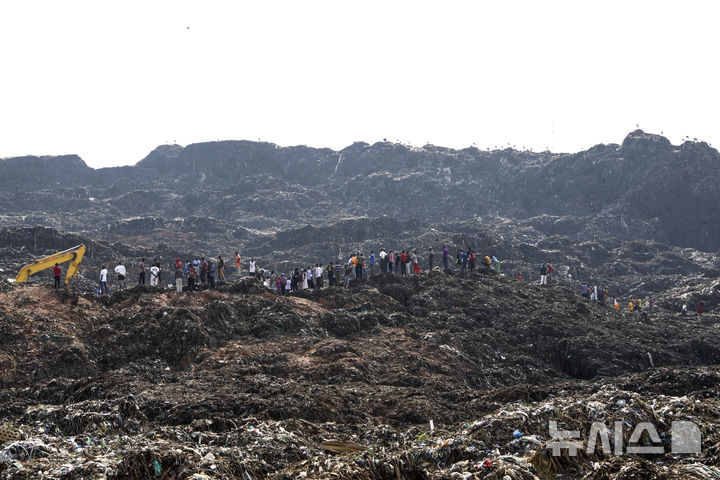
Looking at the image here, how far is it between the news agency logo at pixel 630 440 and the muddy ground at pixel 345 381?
0.41ft

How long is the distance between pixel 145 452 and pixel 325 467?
2.47 metres

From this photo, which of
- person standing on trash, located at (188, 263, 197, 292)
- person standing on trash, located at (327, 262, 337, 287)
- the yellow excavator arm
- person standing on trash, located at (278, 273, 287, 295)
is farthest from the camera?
person standing on trash, located at (327, 262, 337, 287)

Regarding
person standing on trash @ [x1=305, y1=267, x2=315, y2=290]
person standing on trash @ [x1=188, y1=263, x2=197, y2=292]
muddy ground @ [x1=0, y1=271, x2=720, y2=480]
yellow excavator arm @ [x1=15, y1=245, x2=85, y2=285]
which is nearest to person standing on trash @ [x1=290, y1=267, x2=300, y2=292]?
person standing on trash @ [x1=305, y1=267, x2=315, y2=290]

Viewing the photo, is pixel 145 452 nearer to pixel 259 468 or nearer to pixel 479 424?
pixel 259 468

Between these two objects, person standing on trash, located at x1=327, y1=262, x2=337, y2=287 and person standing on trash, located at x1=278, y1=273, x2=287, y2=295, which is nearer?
person standing on trash, located at x1=278, y1=273, x2=287, y2=295

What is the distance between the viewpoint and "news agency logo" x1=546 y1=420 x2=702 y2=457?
25.3ft

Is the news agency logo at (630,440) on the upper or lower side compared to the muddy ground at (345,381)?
upper

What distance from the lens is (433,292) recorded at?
2586 centimetres

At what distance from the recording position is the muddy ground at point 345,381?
304 inches

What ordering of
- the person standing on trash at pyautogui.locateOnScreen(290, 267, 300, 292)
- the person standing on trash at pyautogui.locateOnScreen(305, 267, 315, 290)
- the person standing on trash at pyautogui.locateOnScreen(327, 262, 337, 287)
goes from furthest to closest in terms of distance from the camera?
the person standing on trash at pyautogui.locateOnScreen(327, 262, 337, 287) < the person standing on trash at pyautogui.locateOnScreen(305, 267, 315, 290) < the person standing on trash at pyautogui.locateOnScreen(290, 267, 300, 292)

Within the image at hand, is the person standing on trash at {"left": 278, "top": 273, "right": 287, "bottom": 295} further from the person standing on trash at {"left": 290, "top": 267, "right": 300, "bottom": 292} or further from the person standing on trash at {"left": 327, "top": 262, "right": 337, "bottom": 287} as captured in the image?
the person standing on trash at {"left": 327, "top": 262, "right": 337, "bottom": 287}

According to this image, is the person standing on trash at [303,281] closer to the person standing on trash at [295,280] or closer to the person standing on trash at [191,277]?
the person standing on trash at [295,280]

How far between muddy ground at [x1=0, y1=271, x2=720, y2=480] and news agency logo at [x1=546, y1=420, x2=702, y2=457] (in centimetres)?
13

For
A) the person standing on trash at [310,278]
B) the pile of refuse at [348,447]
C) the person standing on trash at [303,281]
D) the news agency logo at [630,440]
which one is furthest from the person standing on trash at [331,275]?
the news agency logo at [630,440]
